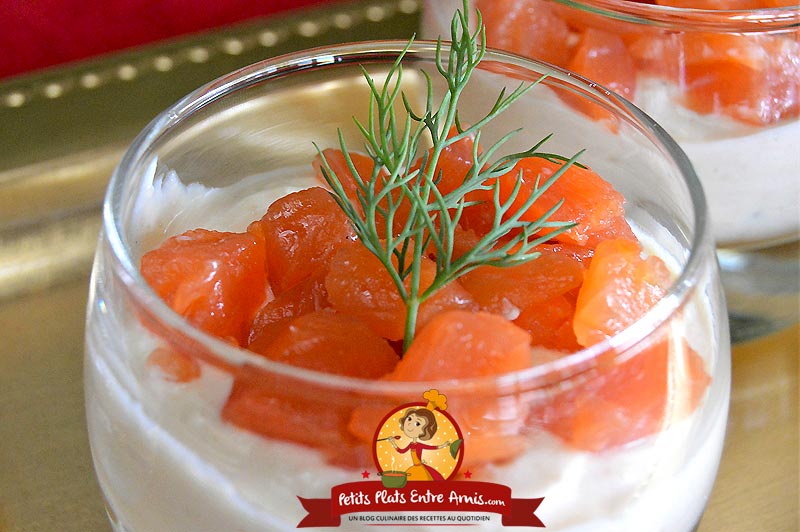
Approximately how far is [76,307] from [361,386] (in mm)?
762

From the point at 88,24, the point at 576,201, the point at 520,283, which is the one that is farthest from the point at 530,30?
the point at 88,24

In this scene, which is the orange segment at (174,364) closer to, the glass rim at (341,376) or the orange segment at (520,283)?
the glass rim at (341,376)

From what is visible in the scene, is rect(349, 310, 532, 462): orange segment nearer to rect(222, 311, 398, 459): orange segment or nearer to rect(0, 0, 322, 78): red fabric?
rect(222, 311, 398, 459): orange segment

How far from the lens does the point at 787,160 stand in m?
1.14

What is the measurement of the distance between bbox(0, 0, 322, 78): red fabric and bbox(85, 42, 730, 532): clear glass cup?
1.10 m

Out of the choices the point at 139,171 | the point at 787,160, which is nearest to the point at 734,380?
the point at 787,160

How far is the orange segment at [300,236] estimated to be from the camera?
2.80ft

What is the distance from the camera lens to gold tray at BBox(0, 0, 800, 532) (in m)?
1.10

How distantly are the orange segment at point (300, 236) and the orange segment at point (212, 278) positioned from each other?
14 millimetres

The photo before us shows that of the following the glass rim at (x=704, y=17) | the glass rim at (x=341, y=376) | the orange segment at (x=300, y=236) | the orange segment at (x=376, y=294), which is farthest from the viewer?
the glass rim at (x=704, y=17)

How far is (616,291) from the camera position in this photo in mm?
759

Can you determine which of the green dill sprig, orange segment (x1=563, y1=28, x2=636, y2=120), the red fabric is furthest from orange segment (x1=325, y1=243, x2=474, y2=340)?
the red fabric

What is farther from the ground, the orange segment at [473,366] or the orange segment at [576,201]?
the orange segment at [576,201]

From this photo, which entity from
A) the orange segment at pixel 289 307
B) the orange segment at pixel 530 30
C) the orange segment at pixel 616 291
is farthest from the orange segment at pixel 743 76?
the orange segment at pixel 289 307
